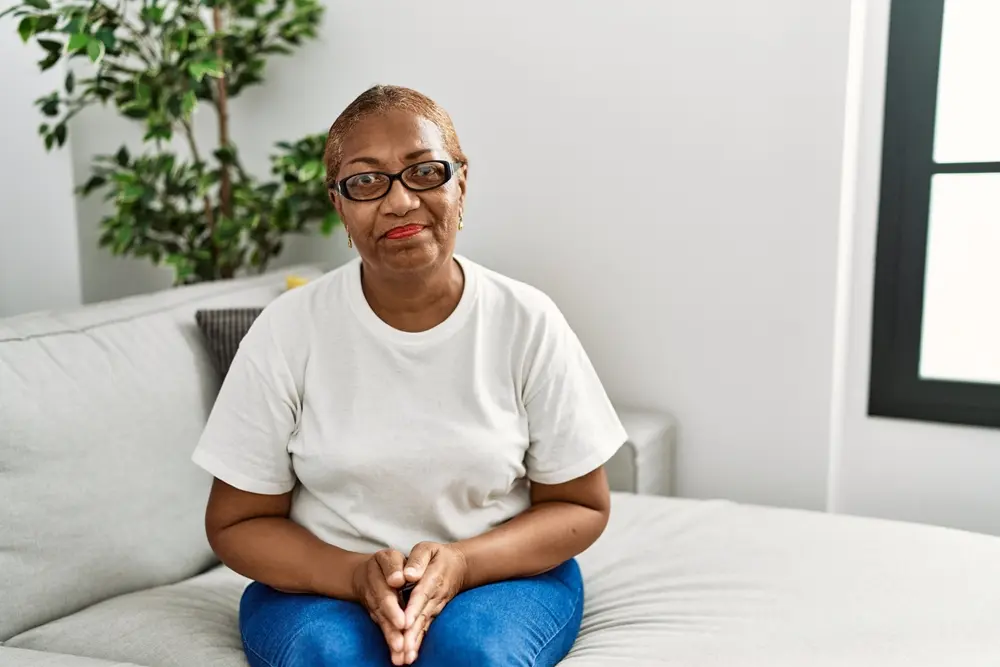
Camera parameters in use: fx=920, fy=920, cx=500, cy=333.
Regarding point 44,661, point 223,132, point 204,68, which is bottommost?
point 44,661

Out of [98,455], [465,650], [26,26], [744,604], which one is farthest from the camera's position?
[26,26]

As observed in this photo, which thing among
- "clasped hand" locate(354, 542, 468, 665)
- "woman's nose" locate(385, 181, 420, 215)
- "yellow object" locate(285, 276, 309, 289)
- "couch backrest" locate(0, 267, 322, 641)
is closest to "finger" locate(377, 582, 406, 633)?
"clasped hand" locate(354, 542, 468, 665)

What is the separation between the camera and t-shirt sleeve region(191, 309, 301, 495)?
1256 mm

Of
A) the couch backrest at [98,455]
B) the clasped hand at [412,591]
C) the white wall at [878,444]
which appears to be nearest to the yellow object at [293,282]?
the couch backrest at [98,455]

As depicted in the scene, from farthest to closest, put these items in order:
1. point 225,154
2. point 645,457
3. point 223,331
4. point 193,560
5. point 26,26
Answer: point 225,154
point 645,457
point 26,26
point 223,331
point 193,560

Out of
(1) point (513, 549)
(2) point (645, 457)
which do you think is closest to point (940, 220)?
(2) point (645, 457)

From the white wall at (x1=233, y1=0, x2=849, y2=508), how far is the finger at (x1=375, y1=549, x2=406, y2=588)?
1.18m

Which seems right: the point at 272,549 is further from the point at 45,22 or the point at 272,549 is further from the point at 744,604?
the point at 45,22

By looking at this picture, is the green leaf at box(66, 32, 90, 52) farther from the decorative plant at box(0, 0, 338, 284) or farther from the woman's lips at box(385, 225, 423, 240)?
the woman's lips at box(385, 225, 423, 240)

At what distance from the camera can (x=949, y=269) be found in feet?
6.93

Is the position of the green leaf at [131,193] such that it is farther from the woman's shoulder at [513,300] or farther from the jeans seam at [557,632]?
the jeans seam at [557,632]

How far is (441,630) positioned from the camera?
1.13 meters

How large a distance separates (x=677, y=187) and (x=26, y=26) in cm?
144

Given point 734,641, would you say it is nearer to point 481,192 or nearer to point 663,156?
point 663,156
